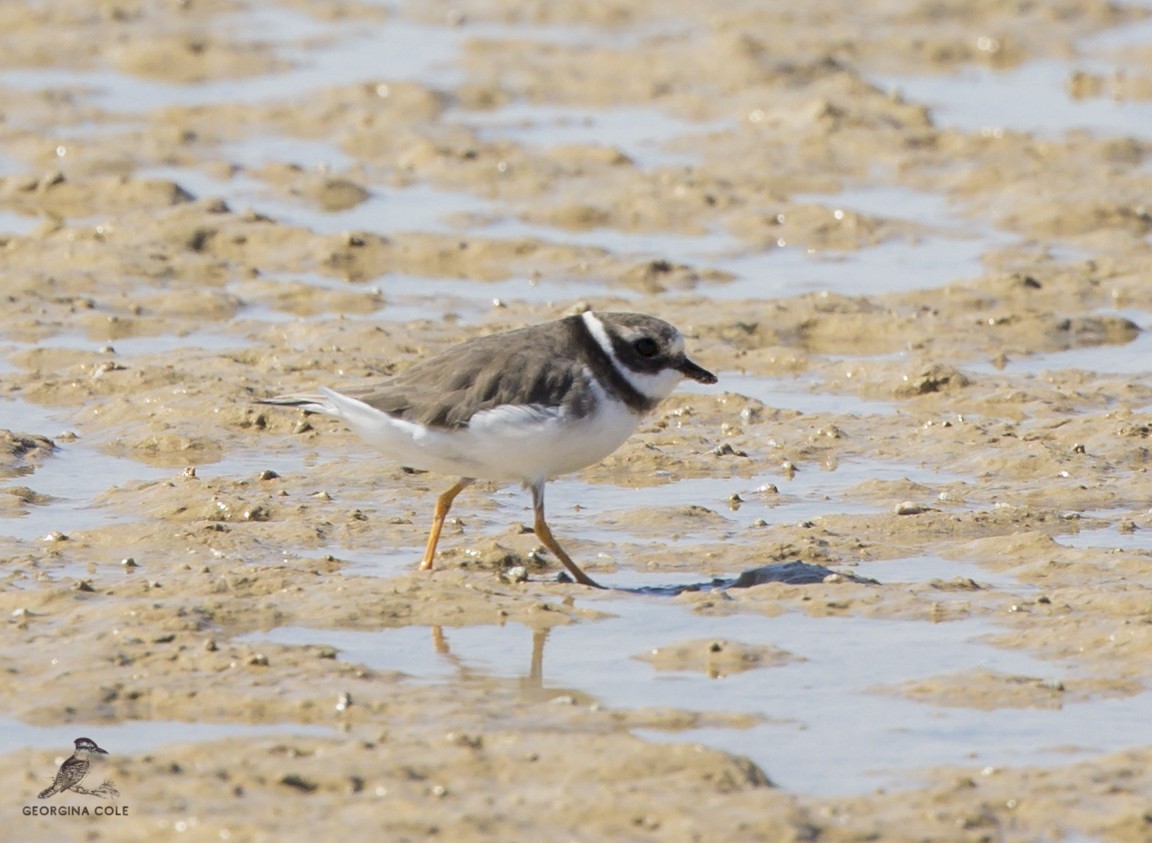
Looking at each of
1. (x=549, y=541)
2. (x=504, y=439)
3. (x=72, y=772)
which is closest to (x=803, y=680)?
(x=549, y=541)

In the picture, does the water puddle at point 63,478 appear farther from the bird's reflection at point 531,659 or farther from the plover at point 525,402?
the bird's reflection at point 531,659

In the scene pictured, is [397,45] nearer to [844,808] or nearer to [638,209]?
[638,209]

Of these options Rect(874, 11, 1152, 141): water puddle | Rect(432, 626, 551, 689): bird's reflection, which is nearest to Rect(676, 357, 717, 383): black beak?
Rect(432, 626, 551, 689): bird's reflection

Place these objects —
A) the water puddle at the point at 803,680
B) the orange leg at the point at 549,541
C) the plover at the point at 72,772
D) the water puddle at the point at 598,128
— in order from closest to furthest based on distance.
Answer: the plover at the point at 72,772
the water puddle at the point at 803,680
the orange leg at the point at 549,541
the water puddle at the point at 598,128

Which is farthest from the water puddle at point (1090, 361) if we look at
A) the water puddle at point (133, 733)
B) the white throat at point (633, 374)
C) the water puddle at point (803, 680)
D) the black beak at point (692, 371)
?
the water puddle at point (133, 733)

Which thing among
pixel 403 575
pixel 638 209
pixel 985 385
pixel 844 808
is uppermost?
pixel 638 209

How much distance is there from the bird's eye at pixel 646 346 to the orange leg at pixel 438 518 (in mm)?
973

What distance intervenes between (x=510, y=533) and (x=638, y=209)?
6026 millimetres

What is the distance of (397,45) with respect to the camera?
63.7ft

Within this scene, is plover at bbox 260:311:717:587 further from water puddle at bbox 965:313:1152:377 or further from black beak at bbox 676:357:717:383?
water puddle at bbox 965:313:1152:377

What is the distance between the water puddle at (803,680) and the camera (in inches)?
247

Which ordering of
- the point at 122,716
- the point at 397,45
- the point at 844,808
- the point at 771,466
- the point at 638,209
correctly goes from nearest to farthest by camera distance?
the point at 844,808
the point at 122,716
the point at 771,466
the point at 638,209
the point at 397,45

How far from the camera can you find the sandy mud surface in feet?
20.1

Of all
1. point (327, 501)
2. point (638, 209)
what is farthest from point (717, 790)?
point (638, 209)
